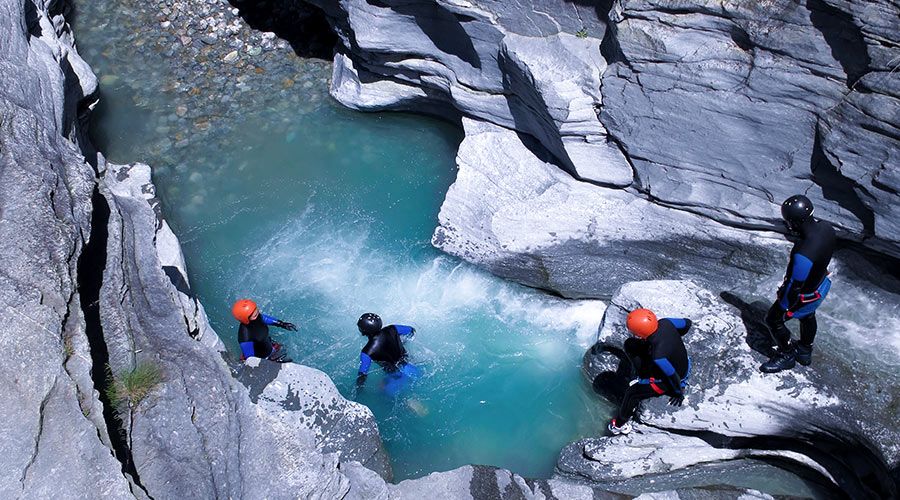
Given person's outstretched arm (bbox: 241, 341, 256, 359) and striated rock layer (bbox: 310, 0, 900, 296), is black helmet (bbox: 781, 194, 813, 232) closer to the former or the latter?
striated rock layer (bbox: 310, 0, 900, 296)

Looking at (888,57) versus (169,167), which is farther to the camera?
(169,167)

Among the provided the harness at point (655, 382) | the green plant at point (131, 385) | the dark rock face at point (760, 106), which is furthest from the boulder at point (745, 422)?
the green plant at point (131, 385)

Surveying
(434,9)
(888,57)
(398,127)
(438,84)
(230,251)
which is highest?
(888,57)

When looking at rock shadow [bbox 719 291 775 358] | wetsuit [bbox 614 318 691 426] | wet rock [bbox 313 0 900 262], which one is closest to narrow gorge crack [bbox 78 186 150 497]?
wet rock [bbox 313 0 900 262]

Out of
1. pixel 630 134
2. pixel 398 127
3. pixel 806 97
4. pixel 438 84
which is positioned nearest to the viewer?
pixel 806 97

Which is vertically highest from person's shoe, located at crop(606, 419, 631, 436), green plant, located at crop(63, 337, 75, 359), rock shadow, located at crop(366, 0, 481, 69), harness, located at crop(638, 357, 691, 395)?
rock shadow, located at crop(366, 0, 481, 69)

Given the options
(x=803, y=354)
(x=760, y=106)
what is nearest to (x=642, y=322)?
(x=803, y=354)

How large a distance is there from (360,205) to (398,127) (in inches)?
71.0

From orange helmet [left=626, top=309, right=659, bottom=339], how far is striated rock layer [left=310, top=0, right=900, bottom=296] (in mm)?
2804

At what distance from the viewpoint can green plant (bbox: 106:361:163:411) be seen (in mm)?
6758

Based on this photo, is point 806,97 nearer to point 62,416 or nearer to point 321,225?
point 321,225

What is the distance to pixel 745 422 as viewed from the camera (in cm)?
825

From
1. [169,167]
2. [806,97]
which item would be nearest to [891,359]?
[806,97]

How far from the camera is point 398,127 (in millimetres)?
12367
